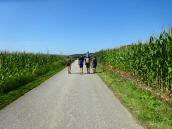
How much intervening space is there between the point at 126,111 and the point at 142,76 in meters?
13.3

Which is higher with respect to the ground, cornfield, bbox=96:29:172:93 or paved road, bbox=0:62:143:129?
cornfield, bbox=96:29:172:93

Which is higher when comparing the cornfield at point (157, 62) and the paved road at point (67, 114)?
the cornfield at point (157, 62)

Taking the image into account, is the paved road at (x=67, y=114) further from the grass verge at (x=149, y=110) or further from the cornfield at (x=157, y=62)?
the cornfield at (x=157, y=62)

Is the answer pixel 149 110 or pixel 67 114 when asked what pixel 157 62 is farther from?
pixel 67 114

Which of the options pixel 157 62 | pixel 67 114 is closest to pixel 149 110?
pixel 67 114

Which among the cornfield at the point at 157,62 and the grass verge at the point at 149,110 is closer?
the grass verge at the point at 149,110

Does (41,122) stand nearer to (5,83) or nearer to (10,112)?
(10,112)

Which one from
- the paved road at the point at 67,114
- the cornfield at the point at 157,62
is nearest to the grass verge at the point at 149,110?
the paved road at the point at 67,114

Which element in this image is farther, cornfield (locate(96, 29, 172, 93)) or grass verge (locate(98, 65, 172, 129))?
cornfield (locate(96, 29, 172, 93))

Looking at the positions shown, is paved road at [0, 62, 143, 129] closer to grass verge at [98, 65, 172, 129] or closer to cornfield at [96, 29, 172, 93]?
grass verge at [98, 65, 172, 129]

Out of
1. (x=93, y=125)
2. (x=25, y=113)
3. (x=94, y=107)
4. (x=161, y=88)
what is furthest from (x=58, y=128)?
(x=161, y=88)

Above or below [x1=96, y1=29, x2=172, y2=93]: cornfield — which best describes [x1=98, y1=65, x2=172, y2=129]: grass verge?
below

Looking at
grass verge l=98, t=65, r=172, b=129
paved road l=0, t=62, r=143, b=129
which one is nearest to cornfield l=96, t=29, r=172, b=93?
grass verge l=98, t=65, r=172, b=129

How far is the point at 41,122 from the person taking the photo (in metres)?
11.2
